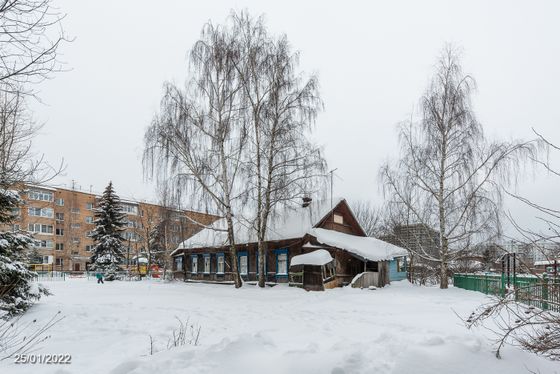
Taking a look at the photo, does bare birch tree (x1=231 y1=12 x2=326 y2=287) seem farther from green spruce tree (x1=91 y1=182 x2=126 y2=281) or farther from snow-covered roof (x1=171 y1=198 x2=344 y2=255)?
green spruce tree (x1=91 y1=182 x2=126 y2=281)

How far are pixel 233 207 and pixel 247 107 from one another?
5.62 m

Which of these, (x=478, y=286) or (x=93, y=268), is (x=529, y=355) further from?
(x=93, y=268)

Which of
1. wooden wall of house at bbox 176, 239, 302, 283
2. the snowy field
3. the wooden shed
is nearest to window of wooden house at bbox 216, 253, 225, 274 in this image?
wooden wall of house at bbox 176, 239, 302, 283

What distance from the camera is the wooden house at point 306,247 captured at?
76.3 feet

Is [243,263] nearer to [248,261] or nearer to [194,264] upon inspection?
[248,261]

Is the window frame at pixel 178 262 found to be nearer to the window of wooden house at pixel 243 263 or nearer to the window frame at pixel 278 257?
the window of wooden house at pixel 243 263

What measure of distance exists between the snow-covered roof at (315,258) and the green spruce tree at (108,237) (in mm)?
22217

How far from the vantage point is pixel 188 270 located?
3300 cm

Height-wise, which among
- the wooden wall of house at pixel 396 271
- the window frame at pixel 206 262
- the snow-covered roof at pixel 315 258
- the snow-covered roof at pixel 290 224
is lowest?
the wooden wall of house at pixel 396 271

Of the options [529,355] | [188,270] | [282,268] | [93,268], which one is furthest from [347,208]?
[93,268]

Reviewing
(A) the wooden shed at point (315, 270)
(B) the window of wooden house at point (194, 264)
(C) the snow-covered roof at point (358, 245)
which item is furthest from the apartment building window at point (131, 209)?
(A) the wooden shed at point (315, 270)

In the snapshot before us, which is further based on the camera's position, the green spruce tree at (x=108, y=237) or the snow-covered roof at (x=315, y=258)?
the green spruce tree at (x=108, y=237)

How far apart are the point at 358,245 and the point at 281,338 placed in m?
17.4

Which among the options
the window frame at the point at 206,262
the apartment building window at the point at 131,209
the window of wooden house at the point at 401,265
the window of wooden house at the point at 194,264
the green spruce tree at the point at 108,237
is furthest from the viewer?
the apartment building window at the point at 131,209
